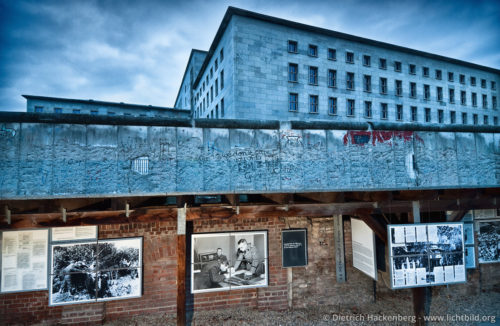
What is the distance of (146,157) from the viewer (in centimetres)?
375

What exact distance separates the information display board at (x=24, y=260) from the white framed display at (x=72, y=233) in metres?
0.19

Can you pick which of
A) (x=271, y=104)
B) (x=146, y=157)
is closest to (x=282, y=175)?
(x=146, y=157)

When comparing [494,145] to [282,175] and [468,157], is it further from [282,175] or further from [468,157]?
[282,175]

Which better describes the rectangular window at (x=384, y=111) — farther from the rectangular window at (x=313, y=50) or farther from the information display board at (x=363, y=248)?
the information display board at (x=363, y=248)

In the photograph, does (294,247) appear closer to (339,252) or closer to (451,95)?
(339,252)

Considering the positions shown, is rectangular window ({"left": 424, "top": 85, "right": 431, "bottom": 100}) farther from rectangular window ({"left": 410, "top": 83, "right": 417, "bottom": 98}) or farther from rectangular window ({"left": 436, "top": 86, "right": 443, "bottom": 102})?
rectangular window ({"left": 410, "top": 83, "right": 417, "bottom": 98})

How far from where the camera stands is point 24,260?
5387 millimetres

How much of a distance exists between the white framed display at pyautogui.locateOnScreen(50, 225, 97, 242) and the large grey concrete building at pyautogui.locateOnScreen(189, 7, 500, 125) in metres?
14.2

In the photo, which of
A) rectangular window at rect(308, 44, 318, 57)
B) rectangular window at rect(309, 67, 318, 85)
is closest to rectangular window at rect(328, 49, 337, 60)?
rectangular window at rect(308, 44, 318, 57)

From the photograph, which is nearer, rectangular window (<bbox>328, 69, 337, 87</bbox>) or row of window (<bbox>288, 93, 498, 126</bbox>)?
row of window (<bbox>288, 93, 498, 126</bbox>)

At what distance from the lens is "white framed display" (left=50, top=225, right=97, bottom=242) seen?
5441mm

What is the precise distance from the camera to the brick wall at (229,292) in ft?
18.4

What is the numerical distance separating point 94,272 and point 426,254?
22.3 ft

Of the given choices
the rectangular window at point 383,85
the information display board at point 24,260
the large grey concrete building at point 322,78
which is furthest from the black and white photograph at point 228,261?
the rectangular window at point 383,85
